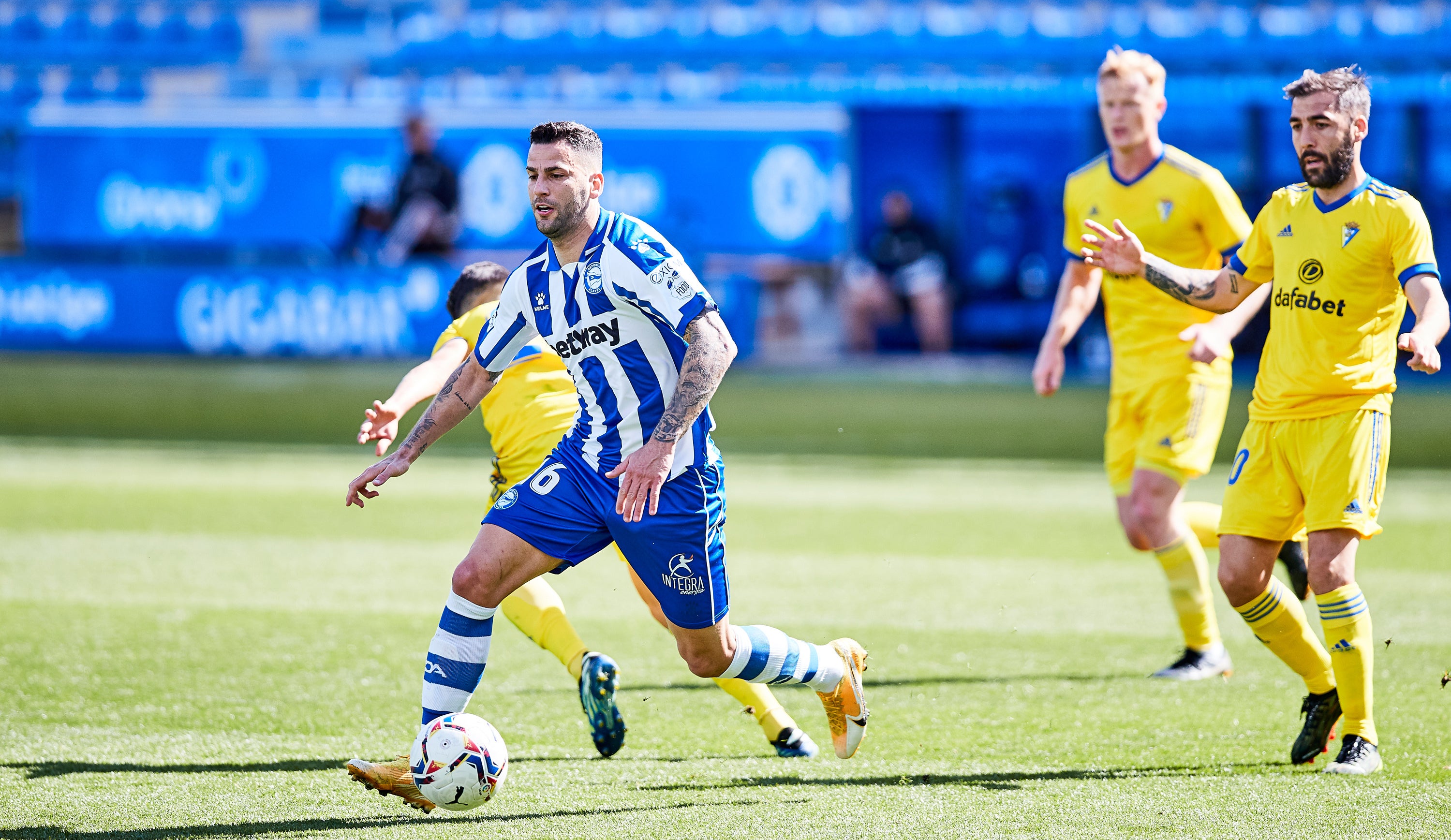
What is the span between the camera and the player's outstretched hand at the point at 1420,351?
411cm

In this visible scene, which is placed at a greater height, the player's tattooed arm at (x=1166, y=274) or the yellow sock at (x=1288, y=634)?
the player's tattooed arm at (x=1166, y=274)

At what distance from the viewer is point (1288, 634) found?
15.7ft

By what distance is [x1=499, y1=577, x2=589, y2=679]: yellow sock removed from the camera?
16.7 ft

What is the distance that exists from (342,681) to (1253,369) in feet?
33.6

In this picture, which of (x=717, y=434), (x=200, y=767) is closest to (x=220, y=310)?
(x=717, y=434)

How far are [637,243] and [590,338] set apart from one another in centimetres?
29

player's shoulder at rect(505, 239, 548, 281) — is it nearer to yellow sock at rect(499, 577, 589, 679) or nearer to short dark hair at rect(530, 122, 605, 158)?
short dark hair at rect(530, 122, 605, 158)

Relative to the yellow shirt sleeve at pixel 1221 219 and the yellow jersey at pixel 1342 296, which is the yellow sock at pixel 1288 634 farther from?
the yellow shirt sleeve at pixel 1221 219

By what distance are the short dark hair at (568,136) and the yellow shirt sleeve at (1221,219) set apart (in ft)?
9.46

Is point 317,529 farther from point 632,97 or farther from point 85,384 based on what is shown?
point 632,97

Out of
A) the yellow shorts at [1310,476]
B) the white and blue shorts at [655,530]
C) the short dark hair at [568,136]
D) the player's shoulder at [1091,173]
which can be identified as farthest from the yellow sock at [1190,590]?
the short dark hair at [568,136]

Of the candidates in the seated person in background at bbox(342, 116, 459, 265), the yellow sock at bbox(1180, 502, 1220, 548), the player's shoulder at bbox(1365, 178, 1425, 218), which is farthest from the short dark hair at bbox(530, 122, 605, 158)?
the seated person in background at bbox(342, 116, 459, 265)

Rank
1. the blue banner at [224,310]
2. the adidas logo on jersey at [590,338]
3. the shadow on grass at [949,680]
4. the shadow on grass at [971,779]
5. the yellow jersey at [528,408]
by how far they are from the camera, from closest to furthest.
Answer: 1. the adidas logo on jersey at [590,338]
2. the shadow on grass at [971,779]
3. the yellow jersey at [528,408]
4. the shadow on grass at [949,680]
5. the blue banner at [224,310]

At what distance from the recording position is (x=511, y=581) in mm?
4133
